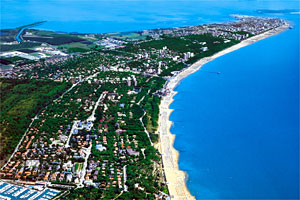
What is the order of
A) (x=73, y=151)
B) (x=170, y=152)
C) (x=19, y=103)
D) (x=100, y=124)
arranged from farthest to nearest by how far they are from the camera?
1. (x=19, y=103)
2. (x=100, y=124)
3. (x=170, y=152)
4. (x=73, y=151)

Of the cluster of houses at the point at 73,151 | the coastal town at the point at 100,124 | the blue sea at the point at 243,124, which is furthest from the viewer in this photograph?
the blue sea at the point at 243,124

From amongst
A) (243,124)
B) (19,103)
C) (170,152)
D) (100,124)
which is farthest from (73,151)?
(243,124)

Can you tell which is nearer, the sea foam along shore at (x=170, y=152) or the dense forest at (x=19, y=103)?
the sea foam along shore at (x=170, y=152)

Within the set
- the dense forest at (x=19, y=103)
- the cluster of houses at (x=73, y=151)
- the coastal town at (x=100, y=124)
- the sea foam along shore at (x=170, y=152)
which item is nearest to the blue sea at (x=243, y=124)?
the sea foam along shore at (x=170, y=152)

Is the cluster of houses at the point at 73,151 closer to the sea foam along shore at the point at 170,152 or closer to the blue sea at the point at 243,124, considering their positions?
the sea foam along shore at the point at 170,152

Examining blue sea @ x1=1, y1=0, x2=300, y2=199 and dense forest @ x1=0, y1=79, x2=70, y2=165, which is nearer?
blue sea @ x1=1, y1=0, x2=300, y2=199

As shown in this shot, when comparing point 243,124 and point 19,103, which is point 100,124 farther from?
point 243,124

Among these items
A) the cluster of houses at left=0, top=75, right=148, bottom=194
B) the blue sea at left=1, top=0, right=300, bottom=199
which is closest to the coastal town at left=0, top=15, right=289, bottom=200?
the cluster of houses at left=0, top=75, right=148, bottom=194

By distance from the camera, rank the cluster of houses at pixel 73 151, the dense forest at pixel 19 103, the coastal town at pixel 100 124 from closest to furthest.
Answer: the coastal town at pixel 100 124, the cluster of houses at pixel 73 151, the dense forest at pixel 19 103

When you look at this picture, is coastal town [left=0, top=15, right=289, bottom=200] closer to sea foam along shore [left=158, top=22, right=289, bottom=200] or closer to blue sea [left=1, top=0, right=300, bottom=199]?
sea foam along shore [left=158, top=22, right=289, bottom=200]
